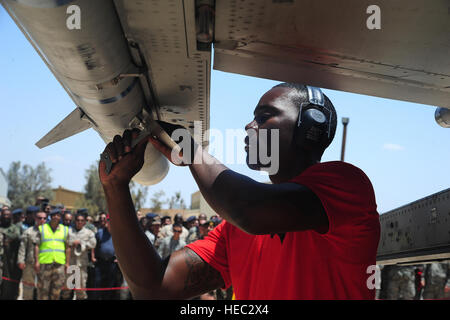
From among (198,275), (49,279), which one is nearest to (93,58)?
(198,275)

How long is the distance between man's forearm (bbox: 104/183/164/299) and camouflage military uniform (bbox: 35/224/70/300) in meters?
7.40

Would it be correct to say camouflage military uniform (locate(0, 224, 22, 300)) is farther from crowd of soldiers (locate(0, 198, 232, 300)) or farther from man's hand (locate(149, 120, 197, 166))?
man's hand (locate(149, 120, 197, 166))

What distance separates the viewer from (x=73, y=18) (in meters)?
1.98

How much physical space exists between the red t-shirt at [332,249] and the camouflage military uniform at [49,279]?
25.8 feet

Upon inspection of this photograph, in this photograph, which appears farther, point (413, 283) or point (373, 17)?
point (413, 283)

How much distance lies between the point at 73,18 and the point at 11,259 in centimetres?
799

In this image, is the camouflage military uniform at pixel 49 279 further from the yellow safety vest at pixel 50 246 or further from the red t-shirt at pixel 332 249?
the red t-shirt at pixel 332 249

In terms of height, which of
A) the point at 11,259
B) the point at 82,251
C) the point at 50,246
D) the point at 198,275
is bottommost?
the point at 11,259

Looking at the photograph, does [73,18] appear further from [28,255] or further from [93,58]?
[28,255]

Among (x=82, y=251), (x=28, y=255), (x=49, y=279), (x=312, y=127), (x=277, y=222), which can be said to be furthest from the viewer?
(x=82, y=251)

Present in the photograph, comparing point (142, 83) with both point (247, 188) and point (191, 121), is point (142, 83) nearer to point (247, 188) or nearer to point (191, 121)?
point (191, 121)

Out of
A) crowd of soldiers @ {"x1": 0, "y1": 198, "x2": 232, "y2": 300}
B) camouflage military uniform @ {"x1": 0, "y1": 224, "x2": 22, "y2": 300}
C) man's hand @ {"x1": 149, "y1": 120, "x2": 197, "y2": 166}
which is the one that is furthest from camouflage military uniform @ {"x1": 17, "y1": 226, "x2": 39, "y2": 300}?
man's hand @ {"x1": 149, "y1": 120, "x2": 197, "y2": 166}

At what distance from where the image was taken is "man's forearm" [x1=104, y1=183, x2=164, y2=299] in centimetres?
185
